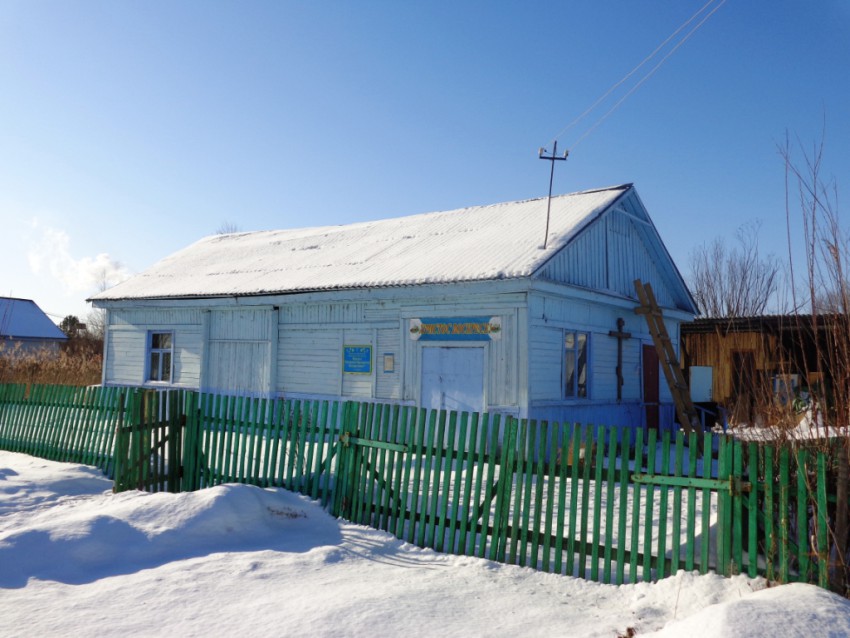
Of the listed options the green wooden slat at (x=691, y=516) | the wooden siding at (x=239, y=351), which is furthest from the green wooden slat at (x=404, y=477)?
the wooden siding at (x=239, y=351)

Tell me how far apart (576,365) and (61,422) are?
9473mm

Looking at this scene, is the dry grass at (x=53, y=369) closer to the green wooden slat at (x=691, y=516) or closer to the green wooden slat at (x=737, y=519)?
the green wooden slat at (x=691, y=516)

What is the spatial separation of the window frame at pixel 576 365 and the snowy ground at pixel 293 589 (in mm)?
7015

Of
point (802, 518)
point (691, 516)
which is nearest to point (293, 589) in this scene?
point (691, 516)

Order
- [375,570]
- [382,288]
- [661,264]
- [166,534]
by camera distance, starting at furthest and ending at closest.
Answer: [661,264] < [382,288] < [166,534] < [375,570]

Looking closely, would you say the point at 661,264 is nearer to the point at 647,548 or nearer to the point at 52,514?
the point at 647,548

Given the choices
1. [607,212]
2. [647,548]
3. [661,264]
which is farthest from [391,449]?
[661,264]

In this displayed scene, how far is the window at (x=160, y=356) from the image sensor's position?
17859 mm

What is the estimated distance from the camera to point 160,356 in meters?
18.0

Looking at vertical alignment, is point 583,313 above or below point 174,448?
above

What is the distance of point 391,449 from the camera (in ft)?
23.8

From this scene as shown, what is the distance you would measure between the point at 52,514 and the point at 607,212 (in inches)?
465

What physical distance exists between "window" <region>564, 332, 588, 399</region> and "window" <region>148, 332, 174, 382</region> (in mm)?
10257

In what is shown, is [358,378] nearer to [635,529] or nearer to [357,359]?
[357,359]
